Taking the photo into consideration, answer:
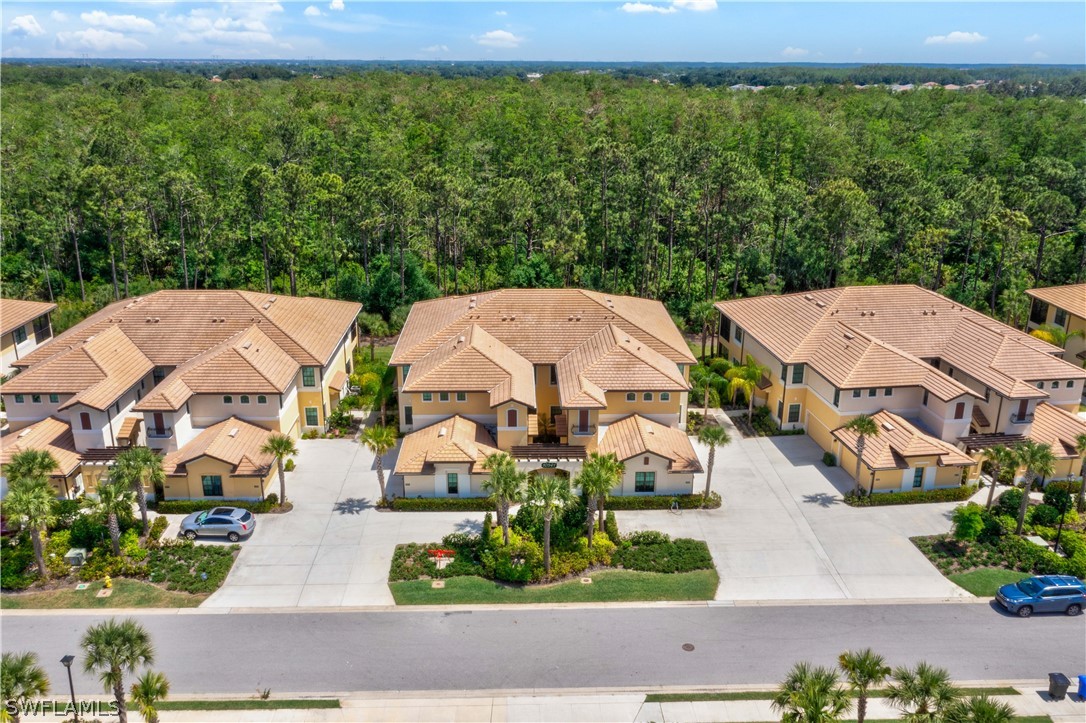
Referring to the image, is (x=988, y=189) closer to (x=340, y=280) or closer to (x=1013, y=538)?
(x=1013, y=538)

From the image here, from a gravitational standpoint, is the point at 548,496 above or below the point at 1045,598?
above

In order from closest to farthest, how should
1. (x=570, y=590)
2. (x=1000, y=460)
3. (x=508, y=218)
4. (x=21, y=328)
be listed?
(x=570, y=590), (x=1000, y=460), (x=21, y=328), (x=508, y=218)

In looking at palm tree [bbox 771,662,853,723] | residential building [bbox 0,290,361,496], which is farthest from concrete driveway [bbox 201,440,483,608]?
palm tree [bbox 771,662,853,723]

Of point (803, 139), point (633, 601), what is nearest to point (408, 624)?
point (633, 601)

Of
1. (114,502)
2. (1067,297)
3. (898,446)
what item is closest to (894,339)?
(898,446)

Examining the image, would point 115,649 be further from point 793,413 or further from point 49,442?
point 793,413

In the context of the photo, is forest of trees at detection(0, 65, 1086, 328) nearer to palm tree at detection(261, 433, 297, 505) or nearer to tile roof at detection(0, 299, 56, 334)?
tile roof at detection(0, 299, 56, 334)
